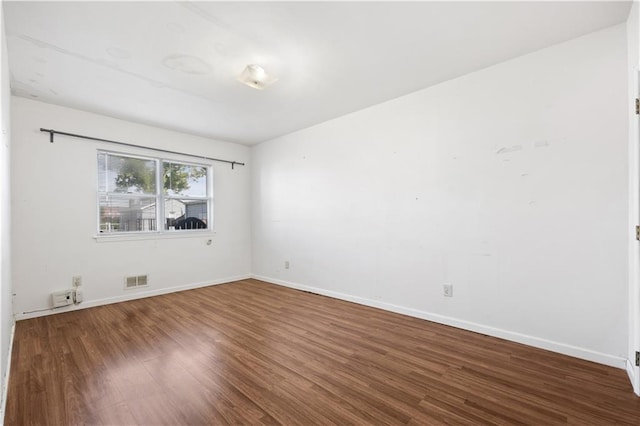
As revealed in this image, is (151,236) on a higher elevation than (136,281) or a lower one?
higher

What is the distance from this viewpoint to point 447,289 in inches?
115

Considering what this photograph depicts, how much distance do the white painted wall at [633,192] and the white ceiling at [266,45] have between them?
24cm

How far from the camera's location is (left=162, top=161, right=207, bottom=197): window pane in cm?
451

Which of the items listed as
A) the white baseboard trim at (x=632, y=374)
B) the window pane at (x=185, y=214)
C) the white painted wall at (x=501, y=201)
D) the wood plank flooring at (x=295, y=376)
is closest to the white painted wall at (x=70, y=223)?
the window pane at (x=185, y=214)

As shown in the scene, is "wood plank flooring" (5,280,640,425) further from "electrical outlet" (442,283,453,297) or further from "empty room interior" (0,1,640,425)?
"electrical outlet" (442,283,453,297)

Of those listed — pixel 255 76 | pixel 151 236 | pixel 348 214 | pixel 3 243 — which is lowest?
pixel 151 236

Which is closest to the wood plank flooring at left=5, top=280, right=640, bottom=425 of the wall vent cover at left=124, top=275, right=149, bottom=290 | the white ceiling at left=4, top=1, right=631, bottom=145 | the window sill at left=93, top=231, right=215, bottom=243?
the wall vent cover at left=124, top=275, right=149, bottom=290

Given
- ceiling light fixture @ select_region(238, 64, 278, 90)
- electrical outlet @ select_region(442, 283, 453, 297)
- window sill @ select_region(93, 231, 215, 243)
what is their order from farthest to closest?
window sill @ select_region(93, 231, 215, 243) → electrical outlet @ select_region(442, 283, 453, 297) → ceiling light fixture @ select_region(238, 64, 278, 90)

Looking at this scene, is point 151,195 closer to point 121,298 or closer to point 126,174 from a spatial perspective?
point 126,174

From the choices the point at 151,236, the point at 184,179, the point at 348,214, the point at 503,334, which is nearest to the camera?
the point at 503,334

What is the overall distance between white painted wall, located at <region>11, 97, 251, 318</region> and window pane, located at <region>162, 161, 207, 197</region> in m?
0.32

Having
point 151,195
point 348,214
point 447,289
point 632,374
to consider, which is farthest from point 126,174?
point 632,374

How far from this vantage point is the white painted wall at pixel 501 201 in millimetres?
2148

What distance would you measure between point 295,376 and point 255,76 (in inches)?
101
